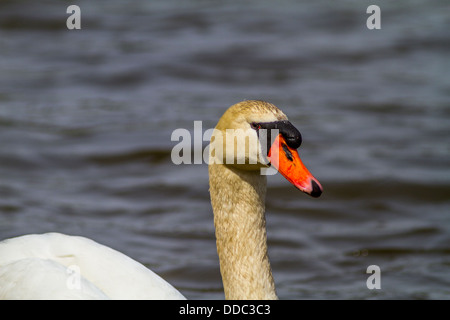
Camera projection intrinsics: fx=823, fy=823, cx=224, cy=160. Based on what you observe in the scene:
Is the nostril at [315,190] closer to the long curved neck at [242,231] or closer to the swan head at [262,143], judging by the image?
the swan head at [262,143]

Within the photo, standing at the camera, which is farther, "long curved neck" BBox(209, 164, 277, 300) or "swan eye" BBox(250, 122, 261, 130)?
"long curved neck" BBox(209, 164, 277, 300)

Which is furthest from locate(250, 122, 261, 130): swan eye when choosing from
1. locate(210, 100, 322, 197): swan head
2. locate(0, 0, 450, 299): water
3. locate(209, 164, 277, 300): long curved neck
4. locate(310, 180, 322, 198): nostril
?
locate(0, 0, 450, 299): water

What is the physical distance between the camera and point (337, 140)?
803 centimetres

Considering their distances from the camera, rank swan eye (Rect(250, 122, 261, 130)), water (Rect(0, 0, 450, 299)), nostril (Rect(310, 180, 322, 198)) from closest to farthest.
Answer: nostril (Rect(310, 180, 322, 198)) < swan eye (Rect(250, 122, 261, 130)) < water (Rect(0, 0, 450, 299))

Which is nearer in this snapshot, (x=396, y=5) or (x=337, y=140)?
(x=337, y=140)

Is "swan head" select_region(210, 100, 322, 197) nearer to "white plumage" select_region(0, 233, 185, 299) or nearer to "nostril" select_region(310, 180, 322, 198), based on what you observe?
"nostril" select_region(310, 180, 322, 198)

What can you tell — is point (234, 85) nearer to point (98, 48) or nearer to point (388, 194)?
point (98, 48)

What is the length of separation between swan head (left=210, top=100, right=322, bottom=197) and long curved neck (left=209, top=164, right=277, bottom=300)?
0.11m

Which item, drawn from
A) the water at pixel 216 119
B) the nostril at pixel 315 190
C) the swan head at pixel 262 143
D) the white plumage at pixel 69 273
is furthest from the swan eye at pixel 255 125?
the water at pixel 216 119

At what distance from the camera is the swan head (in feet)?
12.1

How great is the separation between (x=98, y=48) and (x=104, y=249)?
6918mm

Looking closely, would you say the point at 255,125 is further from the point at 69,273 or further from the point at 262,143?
the point at 69,273
